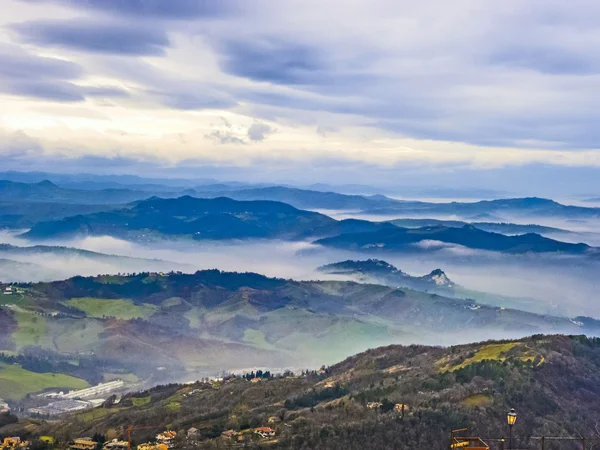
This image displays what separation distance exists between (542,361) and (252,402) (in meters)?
59.7

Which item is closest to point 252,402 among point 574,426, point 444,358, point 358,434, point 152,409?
point 152,409

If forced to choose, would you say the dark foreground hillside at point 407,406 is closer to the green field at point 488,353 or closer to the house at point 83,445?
the green field at point 488,353

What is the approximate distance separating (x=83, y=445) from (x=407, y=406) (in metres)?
54.1

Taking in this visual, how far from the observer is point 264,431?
130m

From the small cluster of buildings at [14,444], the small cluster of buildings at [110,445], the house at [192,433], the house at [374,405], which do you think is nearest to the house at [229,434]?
the house at [192,433]

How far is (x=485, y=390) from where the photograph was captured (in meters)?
136

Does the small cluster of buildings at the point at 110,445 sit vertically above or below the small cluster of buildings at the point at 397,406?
below

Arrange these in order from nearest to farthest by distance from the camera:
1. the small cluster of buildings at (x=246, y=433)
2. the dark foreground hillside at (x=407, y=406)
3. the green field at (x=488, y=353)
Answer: the dark foreground hillside at (x=407, y=406), the small cluster of buildings at (x=246, y=433), the green field at (x=488, y=353)

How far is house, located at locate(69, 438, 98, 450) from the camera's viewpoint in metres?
133

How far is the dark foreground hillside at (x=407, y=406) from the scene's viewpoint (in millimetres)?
120438

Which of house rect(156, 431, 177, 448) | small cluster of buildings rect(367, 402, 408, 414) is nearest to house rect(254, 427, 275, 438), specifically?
house rect(156, 431, 177, 448)

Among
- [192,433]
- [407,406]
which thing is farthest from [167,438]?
[407,406]

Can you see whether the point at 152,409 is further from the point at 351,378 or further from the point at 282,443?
the point at 282,443

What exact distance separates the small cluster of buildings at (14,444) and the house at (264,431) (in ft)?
140
